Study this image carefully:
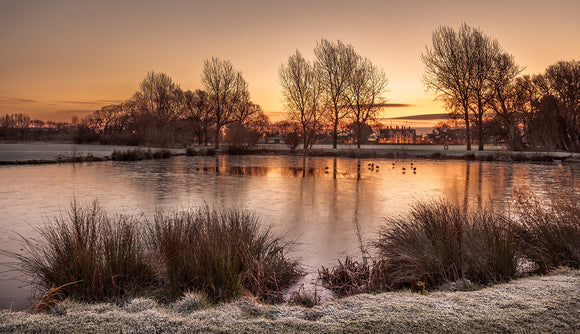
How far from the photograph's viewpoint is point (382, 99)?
4791cm

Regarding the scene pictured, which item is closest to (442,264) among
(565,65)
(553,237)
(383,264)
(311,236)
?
(383,264)

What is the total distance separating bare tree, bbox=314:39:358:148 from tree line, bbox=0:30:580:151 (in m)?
0.12

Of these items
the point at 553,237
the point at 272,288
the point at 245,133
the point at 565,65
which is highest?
the point at 565,65

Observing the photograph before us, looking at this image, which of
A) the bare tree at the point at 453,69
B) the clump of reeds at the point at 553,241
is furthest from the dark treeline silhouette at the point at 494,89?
the clump of reeds at the point at 553,241

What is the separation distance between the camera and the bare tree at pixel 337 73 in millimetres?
48219

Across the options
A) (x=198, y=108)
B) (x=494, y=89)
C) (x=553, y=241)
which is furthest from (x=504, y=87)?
(x=198, y=108)

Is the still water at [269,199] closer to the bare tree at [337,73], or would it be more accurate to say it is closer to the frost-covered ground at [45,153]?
the frost-covered ground at [45,153]

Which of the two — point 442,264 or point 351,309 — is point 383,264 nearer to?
point 442,264

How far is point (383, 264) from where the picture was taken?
17.3ft

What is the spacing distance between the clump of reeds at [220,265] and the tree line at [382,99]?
32.4 meters

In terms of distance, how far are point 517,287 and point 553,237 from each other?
6.58 feet

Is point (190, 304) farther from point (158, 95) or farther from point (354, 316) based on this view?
point (158, 95)

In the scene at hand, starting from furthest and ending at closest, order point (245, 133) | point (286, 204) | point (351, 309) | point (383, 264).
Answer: point (245, 133), point (286, 204), point (383, 264), point (351, 309)

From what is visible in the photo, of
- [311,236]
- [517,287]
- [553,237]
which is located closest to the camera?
[517,287]
